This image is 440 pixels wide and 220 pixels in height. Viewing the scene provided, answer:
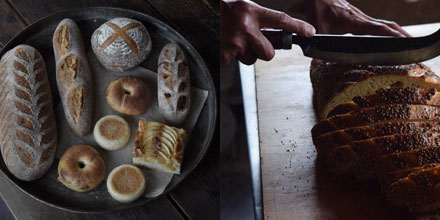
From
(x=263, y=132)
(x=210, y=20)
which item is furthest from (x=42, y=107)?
(x=263, y=132)

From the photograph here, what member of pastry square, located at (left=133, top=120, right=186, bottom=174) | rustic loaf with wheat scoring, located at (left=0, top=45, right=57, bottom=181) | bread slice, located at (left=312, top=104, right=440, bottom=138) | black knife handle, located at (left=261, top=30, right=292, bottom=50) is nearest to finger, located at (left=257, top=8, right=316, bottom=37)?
black knife handle, located at (left=261, top=30, right=292, bottom=50)

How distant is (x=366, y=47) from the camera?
1.08 ft

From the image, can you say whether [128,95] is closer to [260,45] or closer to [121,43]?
[121,43]

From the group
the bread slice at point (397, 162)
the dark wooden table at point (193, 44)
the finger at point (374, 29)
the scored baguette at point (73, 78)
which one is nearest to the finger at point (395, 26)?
the finger at point (374, 29)

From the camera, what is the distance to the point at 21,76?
71 centimetres

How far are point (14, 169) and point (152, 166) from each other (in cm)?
21

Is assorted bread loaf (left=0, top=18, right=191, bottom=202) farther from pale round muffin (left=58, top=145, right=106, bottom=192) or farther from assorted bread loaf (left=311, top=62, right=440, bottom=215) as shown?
assorted bread loaf (left=311, top=62, right=440, bottom=215)

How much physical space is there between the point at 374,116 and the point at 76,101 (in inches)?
19.1

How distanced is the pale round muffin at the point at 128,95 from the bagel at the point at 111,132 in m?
0.02

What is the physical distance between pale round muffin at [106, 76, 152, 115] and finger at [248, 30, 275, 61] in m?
0.42

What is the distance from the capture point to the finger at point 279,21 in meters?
0.30

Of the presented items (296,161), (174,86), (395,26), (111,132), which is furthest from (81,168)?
(395,26)

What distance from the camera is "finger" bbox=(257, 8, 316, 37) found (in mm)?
302

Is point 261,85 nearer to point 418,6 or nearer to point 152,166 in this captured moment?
point 418,6
